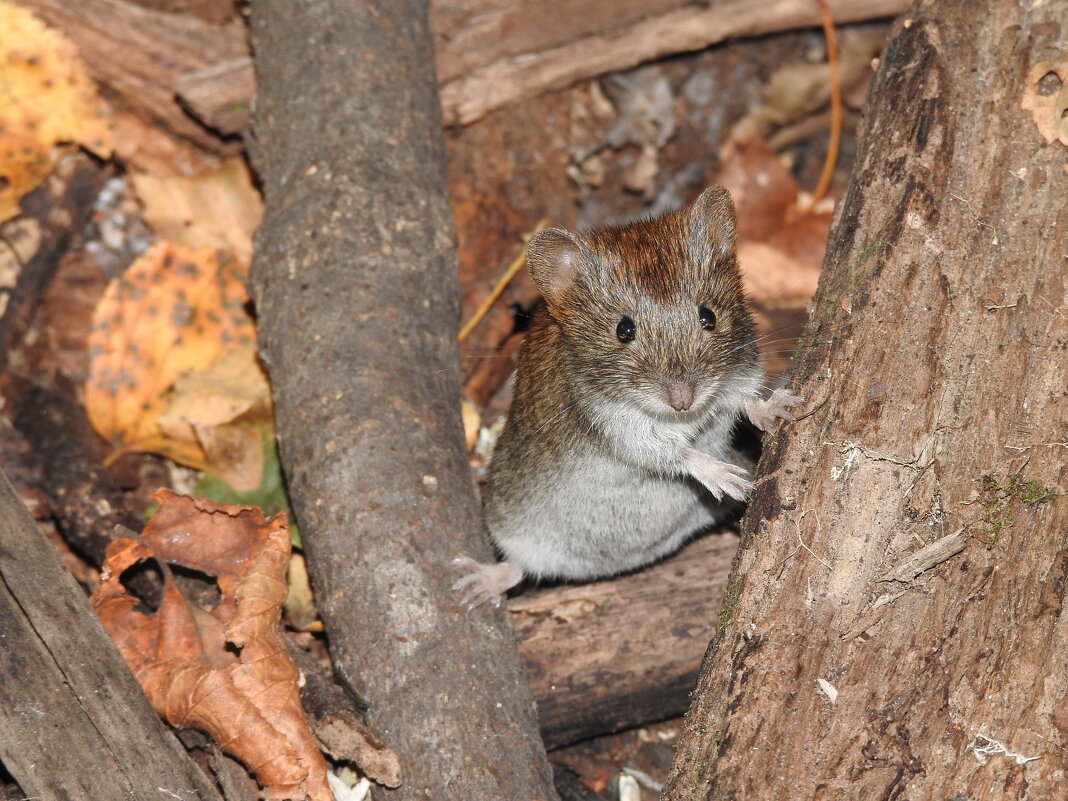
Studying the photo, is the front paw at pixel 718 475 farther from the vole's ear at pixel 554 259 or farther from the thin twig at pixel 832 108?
the thin twig at pixel 832 108

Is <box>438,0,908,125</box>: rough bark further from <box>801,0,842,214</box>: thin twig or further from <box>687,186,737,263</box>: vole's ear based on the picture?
<box>687,186,737,263</box>: vole's ear

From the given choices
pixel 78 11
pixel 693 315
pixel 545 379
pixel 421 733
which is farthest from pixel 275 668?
pixel 78 11

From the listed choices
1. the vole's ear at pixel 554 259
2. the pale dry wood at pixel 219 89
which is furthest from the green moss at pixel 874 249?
the pale dry wood at pixel 219 89

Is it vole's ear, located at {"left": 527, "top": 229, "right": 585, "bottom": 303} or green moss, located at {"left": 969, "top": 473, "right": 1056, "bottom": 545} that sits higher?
vole's ear, located at {"left": 527, "top": 229, "right": 585, "bottom": 303}

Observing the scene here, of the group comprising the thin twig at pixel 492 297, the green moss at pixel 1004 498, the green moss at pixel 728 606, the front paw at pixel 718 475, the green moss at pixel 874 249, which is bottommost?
the green moss at pixel 728 606

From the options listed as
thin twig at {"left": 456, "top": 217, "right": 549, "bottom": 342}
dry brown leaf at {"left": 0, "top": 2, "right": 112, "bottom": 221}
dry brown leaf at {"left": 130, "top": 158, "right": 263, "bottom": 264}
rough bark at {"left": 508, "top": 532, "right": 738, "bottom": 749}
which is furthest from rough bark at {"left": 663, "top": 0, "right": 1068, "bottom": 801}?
dry brown leaf at {"left": 0, "top": 2, "right": 112, "bottom": 221}
